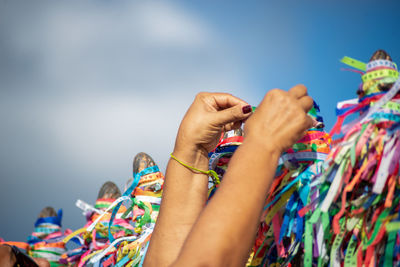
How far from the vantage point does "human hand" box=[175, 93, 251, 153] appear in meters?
1.53

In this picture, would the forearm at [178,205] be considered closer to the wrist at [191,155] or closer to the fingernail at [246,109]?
the wrist at [191,155]

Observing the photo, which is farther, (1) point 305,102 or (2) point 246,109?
(2) point 246,109

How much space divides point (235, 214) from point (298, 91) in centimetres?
49

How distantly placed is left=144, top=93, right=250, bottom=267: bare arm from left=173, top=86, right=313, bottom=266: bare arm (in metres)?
0.33

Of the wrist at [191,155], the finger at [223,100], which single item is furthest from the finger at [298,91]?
the wrist at [191,155]

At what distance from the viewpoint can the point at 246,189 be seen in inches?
40.0

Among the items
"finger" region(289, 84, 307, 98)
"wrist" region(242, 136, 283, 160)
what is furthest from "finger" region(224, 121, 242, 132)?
"wrist" region(242, 136, 283, 160)

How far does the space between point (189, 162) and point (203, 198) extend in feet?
0.53

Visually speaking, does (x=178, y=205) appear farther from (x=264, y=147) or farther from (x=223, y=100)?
(x=264, y=147)

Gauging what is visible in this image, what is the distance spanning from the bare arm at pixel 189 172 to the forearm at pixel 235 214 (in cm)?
45

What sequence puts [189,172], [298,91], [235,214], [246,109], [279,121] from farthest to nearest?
1. [189,172]
2. [246,109]
3. [298,91]
4. [279,121]
5. [235,214]

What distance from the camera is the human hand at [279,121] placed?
111 centimetres

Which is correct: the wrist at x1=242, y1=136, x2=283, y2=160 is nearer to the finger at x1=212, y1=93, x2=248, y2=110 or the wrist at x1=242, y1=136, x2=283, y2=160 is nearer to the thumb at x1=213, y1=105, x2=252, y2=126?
the thumb at x1=213, y1=105, x2=252, y2=126

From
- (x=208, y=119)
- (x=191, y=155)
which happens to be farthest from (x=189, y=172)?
(x=208, y=119)
